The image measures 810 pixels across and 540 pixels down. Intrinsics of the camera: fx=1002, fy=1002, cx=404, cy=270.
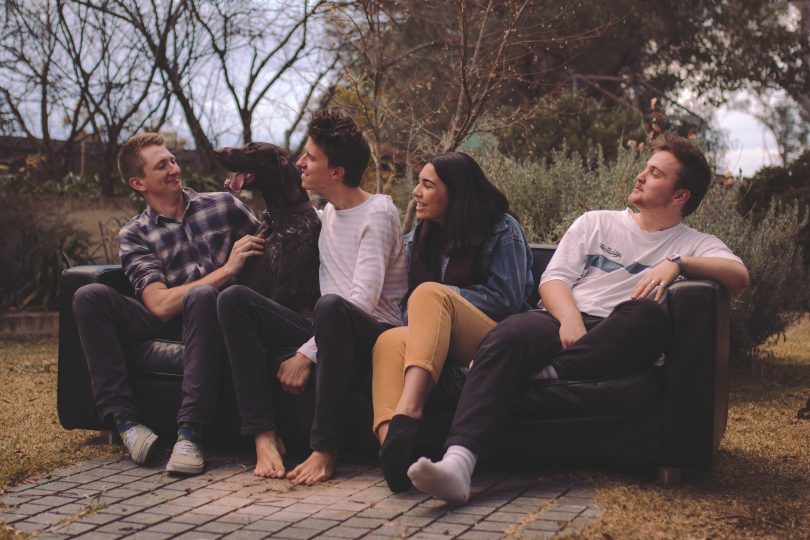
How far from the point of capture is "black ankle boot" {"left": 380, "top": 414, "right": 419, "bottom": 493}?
337cm

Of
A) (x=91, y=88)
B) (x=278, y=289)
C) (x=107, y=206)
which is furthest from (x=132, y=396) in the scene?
(x=91, y=88)

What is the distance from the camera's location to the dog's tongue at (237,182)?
4.11m

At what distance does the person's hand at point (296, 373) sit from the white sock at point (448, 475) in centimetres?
75

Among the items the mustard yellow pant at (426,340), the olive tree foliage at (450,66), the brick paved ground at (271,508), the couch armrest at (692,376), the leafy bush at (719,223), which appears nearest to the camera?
the brick paved ground at (271,508)

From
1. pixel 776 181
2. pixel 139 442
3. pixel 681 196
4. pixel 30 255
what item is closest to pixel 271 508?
pixel 139 442

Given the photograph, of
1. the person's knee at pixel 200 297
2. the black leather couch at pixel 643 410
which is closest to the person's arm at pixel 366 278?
the black leather couch at pixel 643 410

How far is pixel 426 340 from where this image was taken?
3572mm

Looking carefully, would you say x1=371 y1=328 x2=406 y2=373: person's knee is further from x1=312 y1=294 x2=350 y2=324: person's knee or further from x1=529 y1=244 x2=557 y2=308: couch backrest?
x1=529 y1=244 x2=557 y2=308: couch backrest

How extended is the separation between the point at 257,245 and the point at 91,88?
279 inches

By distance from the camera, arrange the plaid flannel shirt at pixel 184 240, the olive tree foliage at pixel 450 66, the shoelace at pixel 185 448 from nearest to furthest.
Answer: the shoelace at pixel 185 448 → the plaid flannel shirt at pixel 184 240 → the olive tree foliage at pixel 450 66

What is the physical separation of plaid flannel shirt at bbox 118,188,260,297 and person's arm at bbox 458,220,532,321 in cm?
121

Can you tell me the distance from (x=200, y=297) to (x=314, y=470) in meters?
0.84

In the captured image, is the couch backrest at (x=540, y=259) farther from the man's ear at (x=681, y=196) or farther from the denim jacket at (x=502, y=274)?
the man's ear at (x=681, y=196)

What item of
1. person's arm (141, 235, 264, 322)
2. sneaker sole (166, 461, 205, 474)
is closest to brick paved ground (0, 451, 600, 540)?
sneaker sole (166, 461, 205, 474)
